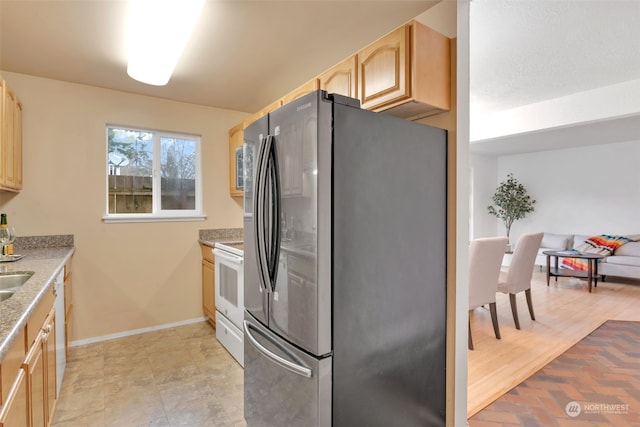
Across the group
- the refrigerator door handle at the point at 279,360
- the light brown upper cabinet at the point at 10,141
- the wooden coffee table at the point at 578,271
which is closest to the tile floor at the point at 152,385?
the refrigerator door handle at the point at 279,360

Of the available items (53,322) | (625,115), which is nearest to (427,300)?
(53,322)

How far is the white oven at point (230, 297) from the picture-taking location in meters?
2.64

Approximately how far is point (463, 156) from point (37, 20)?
2.70m

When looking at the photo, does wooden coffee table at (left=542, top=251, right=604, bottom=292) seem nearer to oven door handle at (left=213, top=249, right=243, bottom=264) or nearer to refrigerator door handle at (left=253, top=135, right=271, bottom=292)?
oven door handle at (left=213, top=249, right=243, bottom=264)

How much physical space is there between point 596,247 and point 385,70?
612 centimetres

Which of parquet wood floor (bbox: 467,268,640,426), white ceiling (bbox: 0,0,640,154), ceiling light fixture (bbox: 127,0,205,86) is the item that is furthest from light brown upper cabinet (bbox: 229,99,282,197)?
parquet wood floor (bbox: 467,268,640,426)

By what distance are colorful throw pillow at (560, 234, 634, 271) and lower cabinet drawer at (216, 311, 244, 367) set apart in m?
5.85

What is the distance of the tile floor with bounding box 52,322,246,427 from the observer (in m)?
2.07

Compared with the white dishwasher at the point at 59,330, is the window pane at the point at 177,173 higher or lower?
higher

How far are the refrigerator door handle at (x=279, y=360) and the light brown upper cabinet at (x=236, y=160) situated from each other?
2.05 metres

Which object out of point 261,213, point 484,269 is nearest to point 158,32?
point 261,213

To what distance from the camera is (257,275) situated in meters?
1.82

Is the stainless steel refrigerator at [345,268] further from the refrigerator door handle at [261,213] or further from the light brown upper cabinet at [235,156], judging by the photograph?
the light brown upper cabinet at [235,156]

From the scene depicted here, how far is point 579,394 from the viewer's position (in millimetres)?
2299
